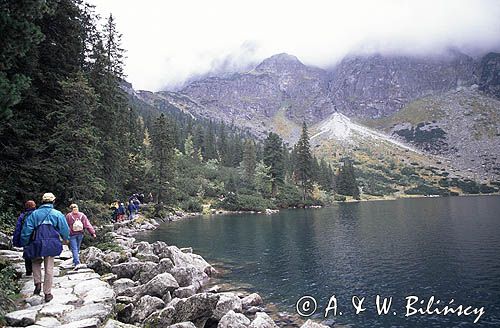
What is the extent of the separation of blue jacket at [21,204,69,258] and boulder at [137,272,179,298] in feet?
17.7

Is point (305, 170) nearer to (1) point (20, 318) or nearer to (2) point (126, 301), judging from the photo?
(2) point (126, 301)

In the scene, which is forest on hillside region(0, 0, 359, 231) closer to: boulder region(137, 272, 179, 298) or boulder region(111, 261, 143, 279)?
boulder region(111, 261, 143, 279)

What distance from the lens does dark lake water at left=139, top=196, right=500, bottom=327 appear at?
16.1 metres

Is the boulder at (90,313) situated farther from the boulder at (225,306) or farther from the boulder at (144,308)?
the boulder at (225,306)

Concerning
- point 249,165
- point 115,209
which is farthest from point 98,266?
point 249,165

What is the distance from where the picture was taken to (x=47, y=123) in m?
21.1

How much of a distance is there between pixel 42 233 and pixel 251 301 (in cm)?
986

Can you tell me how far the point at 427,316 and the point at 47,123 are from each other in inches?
871

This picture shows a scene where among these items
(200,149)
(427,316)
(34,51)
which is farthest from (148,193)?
(200,149)

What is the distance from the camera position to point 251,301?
16.3 m

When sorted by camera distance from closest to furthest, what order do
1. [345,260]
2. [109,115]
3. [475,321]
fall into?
[475,321] → [345,260] → [109,115]

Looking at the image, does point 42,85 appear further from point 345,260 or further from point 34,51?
point 345,260

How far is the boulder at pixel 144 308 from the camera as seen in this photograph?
11.8 metres

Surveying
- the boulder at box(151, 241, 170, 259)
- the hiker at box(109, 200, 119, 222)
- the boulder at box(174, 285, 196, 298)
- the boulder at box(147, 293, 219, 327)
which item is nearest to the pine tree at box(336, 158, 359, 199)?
the hiker at box(109, 200, 119, 222)
